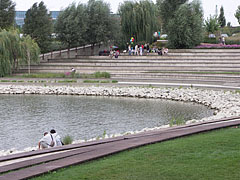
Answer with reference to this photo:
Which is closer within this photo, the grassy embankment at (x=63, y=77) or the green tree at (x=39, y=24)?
the grassy embankment at (x=63, y=77)

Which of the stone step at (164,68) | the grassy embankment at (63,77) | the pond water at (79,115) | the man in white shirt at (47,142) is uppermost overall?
the stone step at (164,68)

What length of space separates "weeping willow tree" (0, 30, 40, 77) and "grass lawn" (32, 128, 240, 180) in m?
35.5

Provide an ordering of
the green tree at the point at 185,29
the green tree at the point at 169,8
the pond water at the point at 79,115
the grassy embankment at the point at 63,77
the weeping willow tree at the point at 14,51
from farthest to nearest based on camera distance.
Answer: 1. the green tree at the point at 169,8
2. the green tree at the point at 185,29
3. the weeping willow tree at the point at 14,51
4. the grassy embankment at the point at 63,77
5. the pond water at the point at 79,115

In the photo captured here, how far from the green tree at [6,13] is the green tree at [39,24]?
637 centimetres

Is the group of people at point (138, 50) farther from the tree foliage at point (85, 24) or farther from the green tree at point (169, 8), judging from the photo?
the green tree at point (169, 8)

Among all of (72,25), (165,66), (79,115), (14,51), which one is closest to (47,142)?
(79,115)

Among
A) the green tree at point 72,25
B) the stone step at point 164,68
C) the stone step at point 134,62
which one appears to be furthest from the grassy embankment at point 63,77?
the green tree at point 72,25

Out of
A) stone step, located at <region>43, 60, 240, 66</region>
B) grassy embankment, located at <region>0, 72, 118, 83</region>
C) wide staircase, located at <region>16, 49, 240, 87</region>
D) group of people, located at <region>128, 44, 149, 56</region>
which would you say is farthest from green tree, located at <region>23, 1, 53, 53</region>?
grassy embankment, located at <region>0, 72, 118, 83</region>

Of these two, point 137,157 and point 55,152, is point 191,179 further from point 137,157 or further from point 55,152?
point 55,152

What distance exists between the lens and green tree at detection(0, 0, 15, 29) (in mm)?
60312

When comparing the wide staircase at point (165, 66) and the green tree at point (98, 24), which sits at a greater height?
the green tree at point (98, 24)

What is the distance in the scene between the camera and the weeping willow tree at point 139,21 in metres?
56.6

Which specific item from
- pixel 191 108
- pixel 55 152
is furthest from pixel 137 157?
pixel 191 108

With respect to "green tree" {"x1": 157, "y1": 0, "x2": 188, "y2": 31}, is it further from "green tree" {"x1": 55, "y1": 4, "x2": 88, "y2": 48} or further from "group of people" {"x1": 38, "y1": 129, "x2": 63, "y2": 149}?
"group of people" {"x1": 38, "y1": 129, "x2": 63, "y2": 149}
